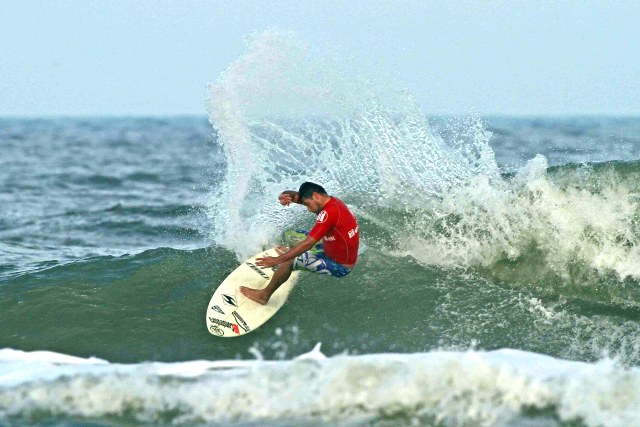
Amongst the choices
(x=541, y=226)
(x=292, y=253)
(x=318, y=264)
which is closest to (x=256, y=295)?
(x=318, y=264)

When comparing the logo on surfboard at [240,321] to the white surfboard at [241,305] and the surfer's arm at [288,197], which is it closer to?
the white surfboard at [241,305]

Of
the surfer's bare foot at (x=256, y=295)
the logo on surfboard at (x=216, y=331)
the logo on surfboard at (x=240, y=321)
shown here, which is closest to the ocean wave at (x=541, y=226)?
the surfer's bare foot at (x=256, y=295)

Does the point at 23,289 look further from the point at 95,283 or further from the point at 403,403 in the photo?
the point at 403,403

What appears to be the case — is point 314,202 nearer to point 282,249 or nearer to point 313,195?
point 313,195

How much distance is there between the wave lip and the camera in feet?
18.6

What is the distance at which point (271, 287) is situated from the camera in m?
8.58

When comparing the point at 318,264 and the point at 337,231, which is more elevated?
the point at 337,231

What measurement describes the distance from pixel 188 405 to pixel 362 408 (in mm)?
1382

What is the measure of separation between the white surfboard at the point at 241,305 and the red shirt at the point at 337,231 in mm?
894

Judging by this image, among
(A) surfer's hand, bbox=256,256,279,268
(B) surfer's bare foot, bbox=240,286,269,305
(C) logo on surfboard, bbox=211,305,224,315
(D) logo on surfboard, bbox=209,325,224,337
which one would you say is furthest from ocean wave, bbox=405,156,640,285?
(D) logo on surfboard, bbox=209,325,224,337

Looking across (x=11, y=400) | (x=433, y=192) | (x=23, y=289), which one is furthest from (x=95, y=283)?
(x=433, y=192)

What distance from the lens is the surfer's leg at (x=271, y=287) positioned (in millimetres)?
8477

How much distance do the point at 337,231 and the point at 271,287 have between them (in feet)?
3.30

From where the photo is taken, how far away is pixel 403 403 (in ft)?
19.0
